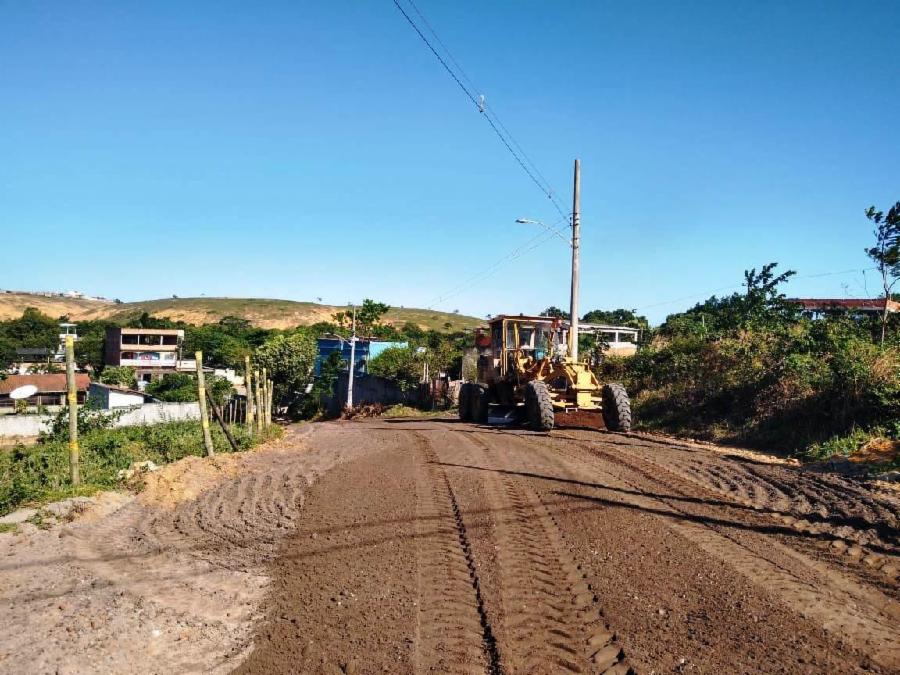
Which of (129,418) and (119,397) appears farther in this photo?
(119,397)

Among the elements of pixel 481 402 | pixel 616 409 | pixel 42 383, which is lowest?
pixel 42 383

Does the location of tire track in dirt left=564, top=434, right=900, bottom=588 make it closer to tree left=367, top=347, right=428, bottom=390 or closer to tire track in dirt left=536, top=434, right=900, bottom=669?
tire track in dirt left=536, top=434, right=900, bottom=669

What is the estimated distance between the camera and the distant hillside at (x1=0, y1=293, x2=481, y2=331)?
11588cm

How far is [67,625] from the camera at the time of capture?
4426mm

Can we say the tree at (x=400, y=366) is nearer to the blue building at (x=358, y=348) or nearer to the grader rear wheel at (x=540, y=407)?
the blue building at (x=358, y=348)

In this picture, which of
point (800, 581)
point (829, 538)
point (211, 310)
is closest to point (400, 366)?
point (829, 538)

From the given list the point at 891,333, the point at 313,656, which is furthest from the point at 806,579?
the point at 891,333

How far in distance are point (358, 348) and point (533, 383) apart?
122 ft

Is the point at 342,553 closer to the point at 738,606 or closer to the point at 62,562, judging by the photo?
the point at 62,562

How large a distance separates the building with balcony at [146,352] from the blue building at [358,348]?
18169mm

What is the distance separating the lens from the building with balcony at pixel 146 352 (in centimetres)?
6438

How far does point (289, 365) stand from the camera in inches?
1565

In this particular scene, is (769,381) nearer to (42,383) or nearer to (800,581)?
(800,581)

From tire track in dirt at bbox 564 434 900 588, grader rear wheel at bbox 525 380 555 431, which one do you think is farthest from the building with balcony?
tire track in dirt at bbox 564 434 900 588
